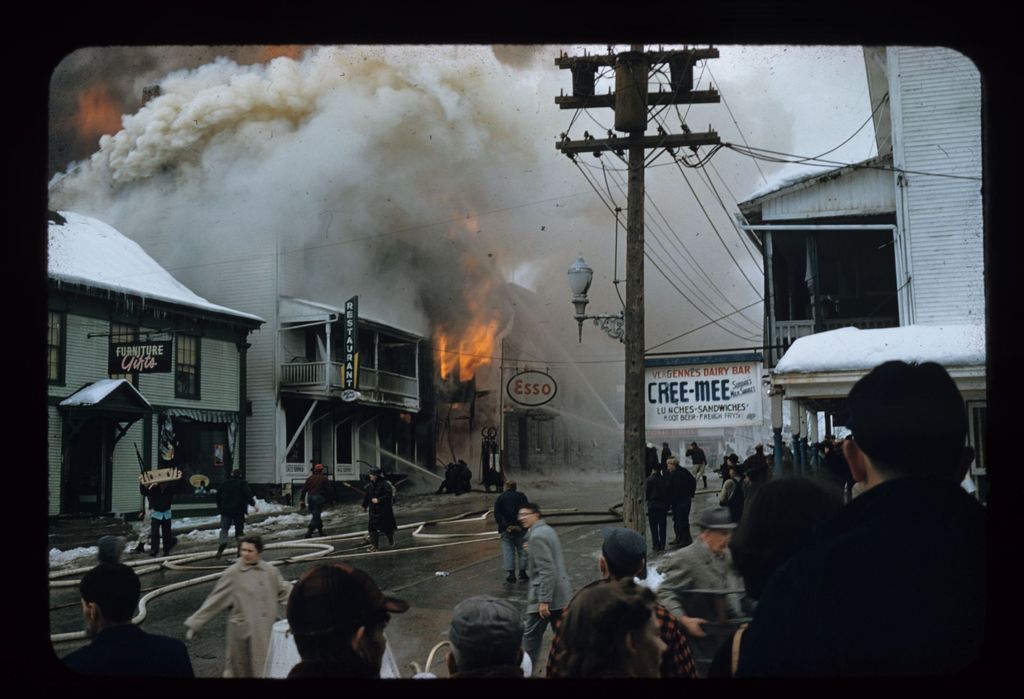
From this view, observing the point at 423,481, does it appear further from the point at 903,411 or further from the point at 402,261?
the point at 903,411

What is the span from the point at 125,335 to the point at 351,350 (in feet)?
1.93

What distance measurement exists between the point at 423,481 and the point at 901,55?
1.64 m

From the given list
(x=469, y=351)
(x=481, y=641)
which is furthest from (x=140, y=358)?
(x=481, y=641)

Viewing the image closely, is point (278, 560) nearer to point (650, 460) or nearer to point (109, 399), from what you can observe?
point (109, 399)

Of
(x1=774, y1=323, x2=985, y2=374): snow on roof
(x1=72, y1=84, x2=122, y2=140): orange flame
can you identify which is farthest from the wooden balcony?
(x1=774, y1=323, x2=985, y2=374): snow on roof

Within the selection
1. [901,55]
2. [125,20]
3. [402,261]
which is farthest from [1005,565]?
[125,20]

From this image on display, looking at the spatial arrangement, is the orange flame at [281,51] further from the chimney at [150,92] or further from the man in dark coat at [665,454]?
the man in dark coat at [665,454]

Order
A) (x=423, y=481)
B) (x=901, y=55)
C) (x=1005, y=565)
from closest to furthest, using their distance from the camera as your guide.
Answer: (x=1005, y=565)
(x=901, y=55)
(x=423, y=481)

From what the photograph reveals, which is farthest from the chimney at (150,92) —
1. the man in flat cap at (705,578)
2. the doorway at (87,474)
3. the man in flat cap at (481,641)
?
the man in flat cap at (705,578)

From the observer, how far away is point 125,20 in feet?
7.20

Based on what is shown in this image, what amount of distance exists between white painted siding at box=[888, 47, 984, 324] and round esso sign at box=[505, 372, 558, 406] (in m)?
0.96

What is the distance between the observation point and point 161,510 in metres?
2.36

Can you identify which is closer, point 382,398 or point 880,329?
point 880,329

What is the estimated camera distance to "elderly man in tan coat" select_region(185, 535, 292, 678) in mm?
2123
